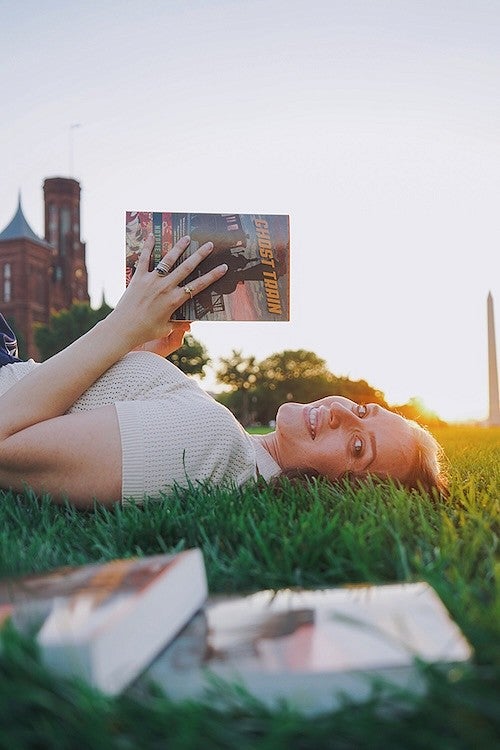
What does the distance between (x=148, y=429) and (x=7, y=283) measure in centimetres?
6155

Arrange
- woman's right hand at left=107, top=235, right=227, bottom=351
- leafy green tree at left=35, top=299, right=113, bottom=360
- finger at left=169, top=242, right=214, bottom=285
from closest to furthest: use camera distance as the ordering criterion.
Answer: woman's right hand at left=107, top=235, right=227, bottom=351 → finger at left=169, top=242, right=214, bottom=285 → leafy green tree at left=35, top=299, right=113, bottom=360

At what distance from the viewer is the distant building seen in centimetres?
5941

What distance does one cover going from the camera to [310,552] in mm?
1449

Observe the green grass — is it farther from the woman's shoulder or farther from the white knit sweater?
the woman's shoulder

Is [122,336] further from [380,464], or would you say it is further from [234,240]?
[380,464]

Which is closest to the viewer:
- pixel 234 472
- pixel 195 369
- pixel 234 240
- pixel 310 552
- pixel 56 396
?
pixel 310 552

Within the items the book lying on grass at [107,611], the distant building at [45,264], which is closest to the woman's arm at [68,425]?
the book lying on grass at [107,611]

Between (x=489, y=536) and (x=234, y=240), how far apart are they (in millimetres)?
1623

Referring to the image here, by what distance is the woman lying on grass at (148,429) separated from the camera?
2.24m

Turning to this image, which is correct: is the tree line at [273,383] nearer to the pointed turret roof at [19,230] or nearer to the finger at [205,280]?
the pointed turret roof at [19,230]

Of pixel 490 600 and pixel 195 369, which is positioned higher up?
pixel 490 600

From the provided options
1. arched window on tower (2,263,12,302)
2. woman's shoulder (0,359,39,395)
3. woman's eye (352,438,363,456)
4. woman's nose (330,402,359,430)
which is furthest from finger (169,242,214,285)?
arched window on tower (2,263,12,302)

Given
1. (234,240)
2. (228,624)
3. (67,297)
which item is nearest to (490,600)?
(228,624)

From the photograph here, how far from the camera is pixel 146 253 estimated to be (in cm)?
271
